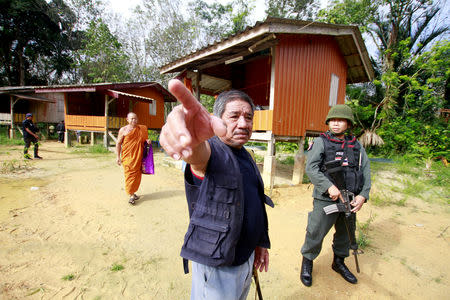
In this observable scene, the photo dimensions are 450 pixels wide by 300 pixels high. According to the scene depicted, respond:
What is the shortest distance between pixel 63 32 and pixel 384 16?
30712 millimetres

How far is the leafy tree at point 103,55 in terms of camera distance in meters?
17.8

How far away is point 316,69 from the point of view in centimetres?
612

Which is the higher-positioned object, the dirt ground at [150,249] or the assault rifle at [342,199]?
the assault rifle at [342,199]

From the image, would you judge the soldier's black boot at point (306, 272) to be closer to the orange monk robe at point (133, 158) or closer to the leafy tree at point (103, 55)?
the orange monk robe at point (133, 158)

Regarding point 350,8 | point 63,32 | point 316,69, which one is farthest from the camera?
point 63,32

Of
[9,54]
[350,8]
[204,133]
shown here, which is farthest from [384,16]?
[9,54]

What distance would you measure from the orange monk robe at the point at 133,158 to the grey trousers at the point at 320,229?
143 inches

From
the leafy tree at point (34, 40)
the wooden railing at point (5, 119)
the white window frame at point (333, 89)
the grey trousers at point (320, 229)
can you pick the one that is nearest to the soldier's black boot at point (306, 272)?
the grey trousers at point (320, 229)

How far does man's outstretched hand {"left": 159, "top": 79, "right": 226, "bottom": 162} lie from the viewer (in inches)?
26.3

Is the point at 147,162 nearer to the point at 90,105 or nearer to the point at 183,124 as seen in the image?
the point at 183,124

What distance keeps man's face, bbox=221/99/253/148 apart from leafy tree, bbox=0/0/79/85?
90.8 ft

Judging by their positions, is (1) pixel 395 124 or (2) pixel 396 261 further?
(1) pixel 395 124

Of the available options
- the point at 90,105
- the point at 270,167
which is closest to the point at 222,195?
the point at 270,167

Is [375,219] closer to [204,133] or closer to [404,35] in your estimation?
[204,133]
